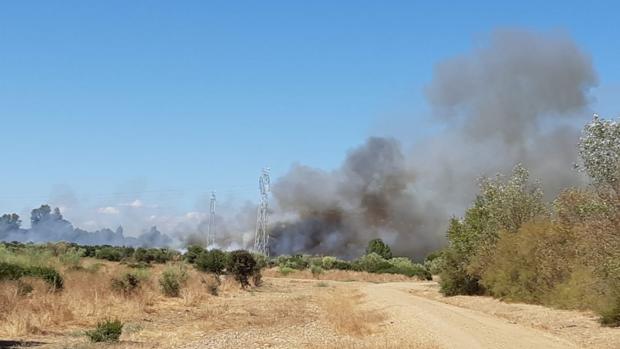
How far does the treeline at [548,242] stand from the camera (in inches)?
1162

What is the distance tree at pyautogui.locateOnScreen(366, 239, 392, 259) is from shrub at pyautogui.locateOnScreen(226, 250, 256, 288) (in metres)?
111

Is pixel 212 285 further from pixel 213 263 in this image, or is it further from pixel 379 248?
pixel 379 248

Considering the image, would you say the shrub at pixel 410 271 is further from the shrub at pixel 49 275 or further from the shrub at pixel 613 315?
the shrub at pixel 49 275

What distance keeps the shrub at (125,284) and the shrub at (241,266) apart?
21799mm

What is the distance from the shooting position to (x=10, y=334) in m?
22.6

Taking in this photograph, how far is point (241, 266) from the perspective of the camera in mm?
62750

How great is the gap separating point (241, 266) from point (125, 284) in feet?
82.3

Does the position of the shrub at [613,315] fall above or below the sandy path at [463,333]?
above

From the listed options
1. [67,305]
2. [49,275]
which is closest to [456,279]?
[49,275]

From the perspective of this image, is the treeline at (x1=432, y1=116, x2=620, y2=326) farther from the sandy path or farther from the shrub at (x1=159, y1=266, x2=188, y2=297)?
the shrub at (x1=159, y1=266, x2=188, y2=297)

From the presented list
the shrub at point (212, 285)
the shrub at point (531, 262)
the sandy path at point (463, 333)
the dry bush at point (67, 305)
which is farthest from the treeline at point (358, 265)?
the sandy path at point (463, 333)

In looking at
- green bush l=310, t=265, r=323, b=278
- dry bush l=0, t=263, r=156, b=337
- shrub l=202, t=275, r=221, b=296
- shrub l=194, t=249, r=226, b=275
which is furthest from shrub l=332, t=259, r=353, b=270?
dry bush l=0, t=263, r=156, b=337

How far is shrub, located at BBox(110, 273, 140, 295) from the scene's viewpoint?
3722cm

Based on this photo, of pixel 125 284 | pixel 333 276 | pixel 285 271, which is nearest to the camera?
pixel 125 284
